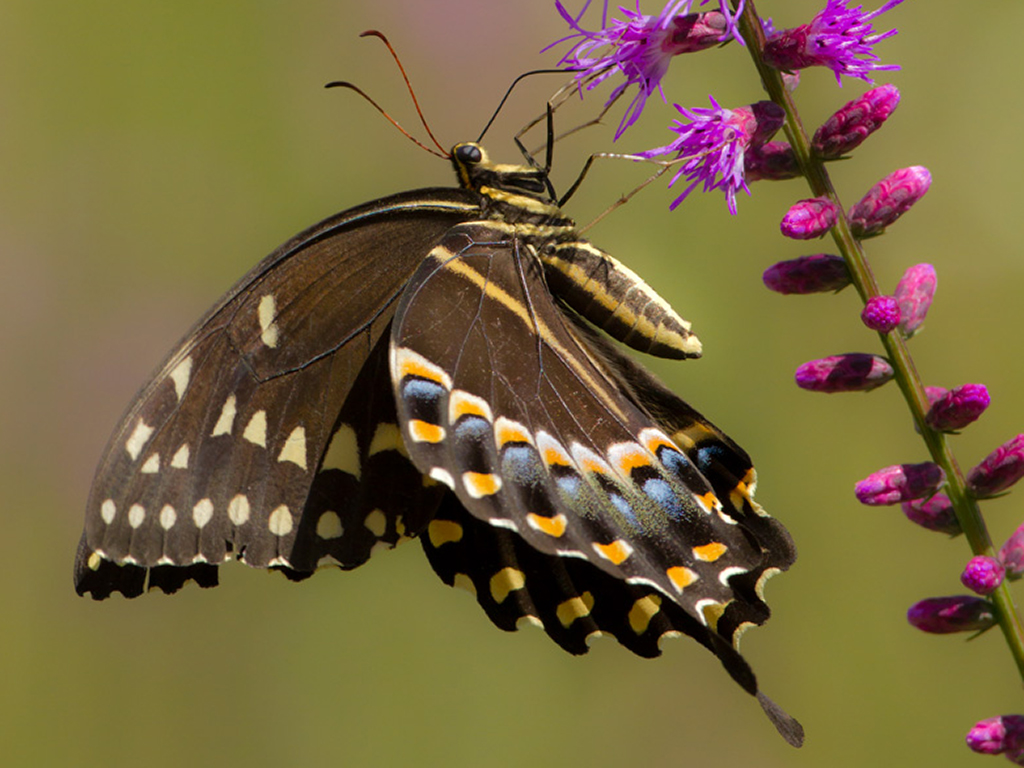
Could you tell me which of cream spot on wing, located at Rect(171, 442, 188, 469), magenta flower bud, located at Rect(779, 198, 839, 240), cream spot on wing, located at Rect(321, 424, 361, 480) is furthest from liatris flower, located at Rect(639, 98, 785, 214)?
cream spot on wing, located at Rect(171, 442, 188, 469)

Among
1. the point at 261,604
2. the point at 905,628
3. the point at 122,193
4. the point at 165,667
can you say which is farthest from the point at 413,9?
the point at 905,628

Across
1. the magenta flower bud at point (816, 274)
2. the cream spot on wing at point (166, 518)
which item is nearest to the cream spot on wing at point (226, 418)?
the cream spot on wing at point (166, 518)

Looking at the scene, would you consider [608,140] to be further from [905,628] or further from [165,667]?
[165,667]

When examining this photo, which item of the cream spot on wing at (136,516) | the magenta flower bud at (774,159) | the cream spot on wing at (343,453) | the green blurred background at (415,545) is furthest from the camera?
the green blurred background at (415,545)

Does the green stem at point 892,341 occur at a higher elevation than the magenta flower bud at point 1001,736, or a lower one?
higher

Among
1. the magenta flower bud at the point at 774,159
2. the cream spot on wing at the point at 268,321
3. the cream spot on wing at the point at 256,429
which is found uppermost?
the cream spot on wing at the point at 268,321

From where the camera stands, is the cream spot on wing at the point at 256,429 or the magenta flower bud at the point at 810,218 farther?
the cream spot on wing at the point at 256,429

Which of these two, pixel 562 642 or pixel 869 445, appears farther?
pixel 869 445

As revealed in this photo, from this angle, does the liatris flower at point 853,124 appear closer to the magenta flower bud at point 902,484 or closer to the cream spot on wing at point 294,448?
the magenta flower bud at point 902,484
